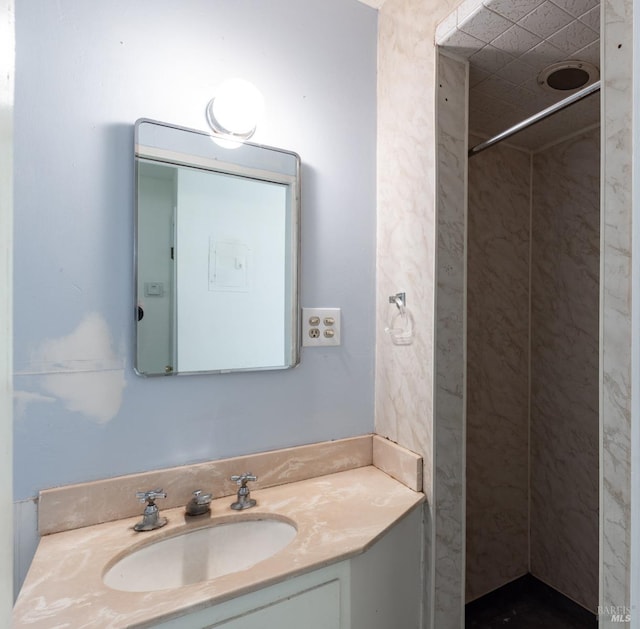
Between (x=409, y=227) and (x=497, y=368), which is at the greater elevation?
(x=409, y=227)

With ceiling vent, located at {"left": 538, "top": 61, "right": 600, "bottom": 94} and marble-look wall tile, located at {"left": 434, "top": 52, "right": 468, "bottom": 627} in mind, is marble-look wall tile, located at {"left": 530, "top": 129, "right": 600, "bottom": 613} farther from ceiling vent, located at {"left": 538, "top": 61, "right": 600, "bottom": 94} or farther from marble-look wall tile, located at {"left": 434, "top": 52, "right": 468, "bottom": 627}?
marble-look wall tile, located at {"left": 434, "top": 52, "right": 468, "bottom": 627}

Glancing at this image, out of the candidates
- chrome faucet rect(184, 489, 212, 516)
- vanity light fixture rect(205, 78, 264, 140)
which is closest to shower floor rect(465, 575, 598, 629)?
chrome faucet rect(184, 489, 212, 516)

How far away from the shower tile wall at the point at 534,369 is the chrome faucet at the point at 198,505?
4.14 feet

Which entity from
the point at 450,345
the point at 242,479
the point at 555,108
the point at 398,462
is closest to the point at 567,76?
the point at 555,108

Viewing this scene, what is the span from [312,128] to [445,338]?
85 cm

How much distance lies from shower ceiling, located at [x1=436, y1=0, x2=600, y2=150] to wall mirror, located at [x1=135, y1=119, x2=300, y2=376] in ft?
2.07

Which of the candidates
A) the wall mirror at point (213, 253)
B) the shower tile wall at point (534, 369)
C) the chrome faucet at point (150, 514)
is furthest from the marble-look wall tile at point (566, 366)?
the chrome faucet at point (150, 514)

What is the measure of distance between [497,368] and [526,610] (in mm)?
1123

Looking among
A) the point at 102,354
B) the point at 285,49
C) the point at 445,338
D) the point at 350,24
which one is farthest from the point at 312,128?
the point at 102,354

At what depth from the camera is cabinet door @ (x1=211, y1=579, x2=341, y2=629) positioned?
2.55ft

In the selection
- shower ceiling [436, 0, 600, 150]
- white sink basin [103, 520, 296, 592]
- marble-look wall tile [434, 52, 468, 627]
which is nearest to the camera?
white sink basin [103, 520, 296, 592]

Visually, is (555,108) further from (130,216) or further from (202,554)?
(202,554)

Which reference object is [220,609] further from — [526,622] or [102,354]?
[526,622]

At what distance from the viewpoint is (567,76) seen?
1.35 meters
